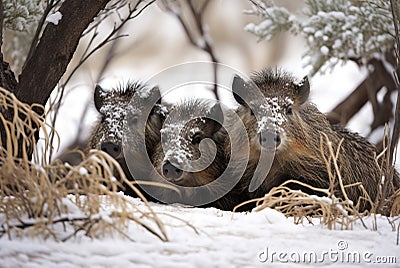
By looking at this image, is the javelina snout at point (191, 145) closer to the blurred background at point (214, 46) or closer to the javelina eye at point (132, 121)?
the javelina eye at point (132, 121)

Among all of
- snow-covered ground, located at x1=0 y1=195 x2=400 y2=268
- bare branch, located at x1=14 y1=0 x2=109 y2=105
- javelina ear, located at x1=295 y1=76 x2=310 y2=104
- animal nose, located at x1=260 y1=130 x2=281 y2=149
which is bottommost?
snow-covered ground, located at x1=0 y1=195 x2=400 y2=268

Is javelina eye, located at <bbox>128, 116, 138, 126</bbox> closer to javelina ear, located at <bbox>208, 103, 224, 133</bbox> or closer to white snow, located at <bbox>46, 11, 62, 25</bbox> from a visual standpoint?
javelina ear, located at <bbox>208, 103, 224, 133</bbox>

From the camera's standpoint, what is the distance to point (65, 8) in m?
2.82

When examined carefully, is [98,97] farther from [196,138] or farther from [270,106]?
[270,106]

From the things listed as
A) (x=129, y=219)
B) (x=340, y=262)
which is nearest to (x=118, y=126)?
(x=129, y=219)

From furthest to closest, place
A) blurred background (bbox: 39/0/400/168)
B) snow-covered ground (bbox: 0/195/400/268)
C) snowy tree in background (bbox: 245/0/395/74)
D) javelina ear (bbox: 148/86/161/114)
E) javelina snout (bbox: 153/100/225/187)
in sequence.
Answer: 1. blurred background (bbox: 39/0/400/168)
2. snowy tree in background (bbox: 245/0/395/74)
3. javelina ear (bbox: 148/86/161/114)
4. javelina snout (bbox: 153/100/225/187)
5. snow-covered ground (bbox: 0/195/400/268)

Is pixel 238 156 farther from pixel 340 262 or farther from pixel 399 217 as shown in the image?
pixel 340 262

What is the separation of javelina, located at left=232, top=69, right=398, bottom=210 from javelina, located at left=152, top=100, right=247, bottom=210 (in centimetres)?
14

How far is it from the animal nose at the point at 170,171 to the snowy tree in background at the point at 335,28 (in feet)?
4.61

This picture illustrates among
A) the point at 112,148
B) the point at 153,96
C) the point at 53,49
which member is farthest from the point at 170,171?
the point at 53,49

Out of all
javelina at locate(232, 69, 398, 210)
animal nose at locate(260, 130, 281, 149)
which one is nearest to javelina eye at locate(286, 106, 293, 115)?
javelina at locate(232, 69, 398, 210)

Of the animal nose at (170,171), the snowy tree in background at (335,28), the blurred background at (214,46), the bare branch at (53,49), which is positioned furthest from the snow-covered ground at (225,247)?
the blurred background at (214,46)

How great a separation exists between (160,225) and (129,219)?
101 millimetres

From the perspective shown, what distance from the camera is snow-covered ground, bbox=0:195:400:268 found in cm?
182
